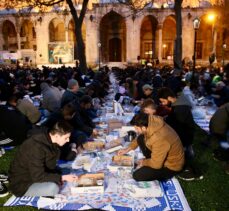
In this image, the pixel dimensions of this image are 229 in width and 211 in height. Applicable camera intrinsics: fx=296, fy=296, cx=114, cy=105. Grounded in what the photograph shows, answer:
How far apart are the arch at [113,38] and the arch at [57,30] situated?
6753mm

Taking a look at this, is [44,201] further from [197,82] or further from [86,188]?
[197,82]

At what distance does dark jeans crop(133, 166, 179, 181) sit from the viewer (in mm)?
5387

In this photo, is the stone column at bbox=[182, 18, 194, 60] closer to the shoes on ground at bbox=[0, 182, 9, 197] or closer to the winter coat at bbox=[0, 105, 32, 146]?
the winter coat at bbox=[0, 105, 32, 146]

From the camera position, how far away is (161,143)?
16.4ft

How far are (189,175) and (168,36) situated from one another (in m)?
39.1

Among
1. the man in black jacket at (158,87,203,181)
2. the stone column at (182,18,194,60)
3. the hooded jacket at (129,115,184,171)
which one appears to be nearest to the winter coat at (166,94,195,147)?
the man in black jacket at (158,87,203,181)

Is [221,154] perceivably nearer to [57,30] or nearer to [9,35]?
[57,30]

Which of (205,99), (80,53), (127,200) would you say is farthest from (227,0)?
(127,200)

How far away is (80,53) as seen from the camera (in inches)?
885

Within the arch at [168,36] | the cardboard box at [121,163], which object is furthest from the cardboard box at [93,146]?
the arch at [168,36]

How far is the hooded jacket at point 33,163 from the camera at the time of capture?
181 inches

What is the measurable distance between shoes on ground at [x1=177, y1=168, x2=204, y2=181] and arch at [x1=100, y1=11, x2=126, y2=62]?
38361 mm

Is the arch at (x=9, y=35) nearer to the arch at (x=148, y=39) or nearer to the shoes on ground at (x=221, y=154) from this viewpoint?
the arch at (x=148, y=39)

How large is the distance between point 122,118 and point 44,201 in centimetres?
563
